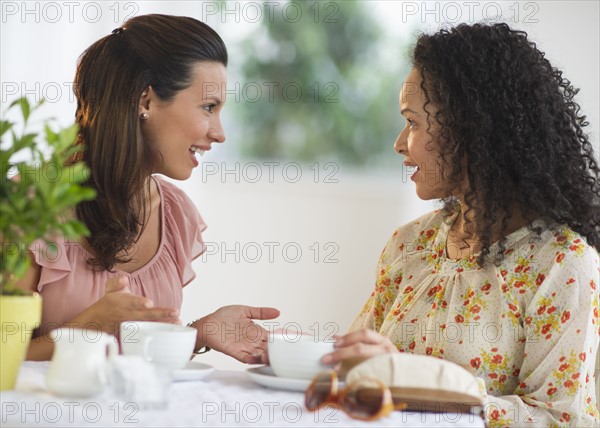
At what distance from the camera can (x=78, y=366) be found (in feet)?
3.44

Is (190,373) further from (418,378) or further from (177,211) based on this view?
(177,211)

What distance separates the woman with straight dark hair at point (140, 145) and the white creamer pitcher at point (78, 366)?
26.7 inches

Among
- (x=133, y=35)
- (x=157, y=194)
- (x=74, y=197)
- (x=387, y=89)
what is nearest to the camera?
(x=74, y=197)

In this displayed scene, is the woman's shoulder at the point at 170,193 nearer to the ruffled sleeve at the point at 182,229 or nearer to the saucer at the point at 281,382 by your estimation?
the ruffled sleeve at the point at 182,229

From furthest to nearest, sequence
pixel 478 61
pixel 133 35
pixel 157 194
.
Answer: pixel 157 194 < pixel 133 35 < pixel 478 61

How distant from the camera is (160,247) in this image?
6.36 feet

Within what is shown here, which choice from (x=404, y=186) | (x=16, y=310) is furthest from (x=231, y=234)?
(x=16, y=310)

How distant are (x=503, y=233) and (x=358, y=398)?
711 mm

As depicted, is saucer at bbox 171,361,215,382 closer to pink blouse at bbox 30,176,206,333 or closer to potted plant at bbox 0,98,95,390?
potted plant at bbox 0,98,95,390

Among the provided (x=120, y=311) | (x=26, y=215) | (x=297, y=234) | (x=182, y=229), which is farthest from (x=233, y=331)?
(x=297, y=234)

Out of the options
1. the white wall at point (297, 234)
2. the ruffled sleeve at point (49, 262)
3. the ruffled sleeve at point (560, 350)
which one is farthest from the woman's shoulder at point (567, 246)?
the white wall at point (297, 234)

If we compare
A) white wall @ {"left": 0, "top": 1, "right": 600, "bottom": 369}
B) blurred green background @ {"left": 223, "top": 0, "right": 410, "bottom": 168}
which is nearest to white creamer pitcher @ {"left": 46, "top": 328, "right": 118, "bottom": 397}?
white wall @ {"left": 0, "top": 1, "right": 600, "bottom": 369}

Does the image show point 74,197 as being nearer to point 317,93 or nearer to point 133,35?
point 133,35

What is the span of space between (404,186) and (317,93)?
1027mm
